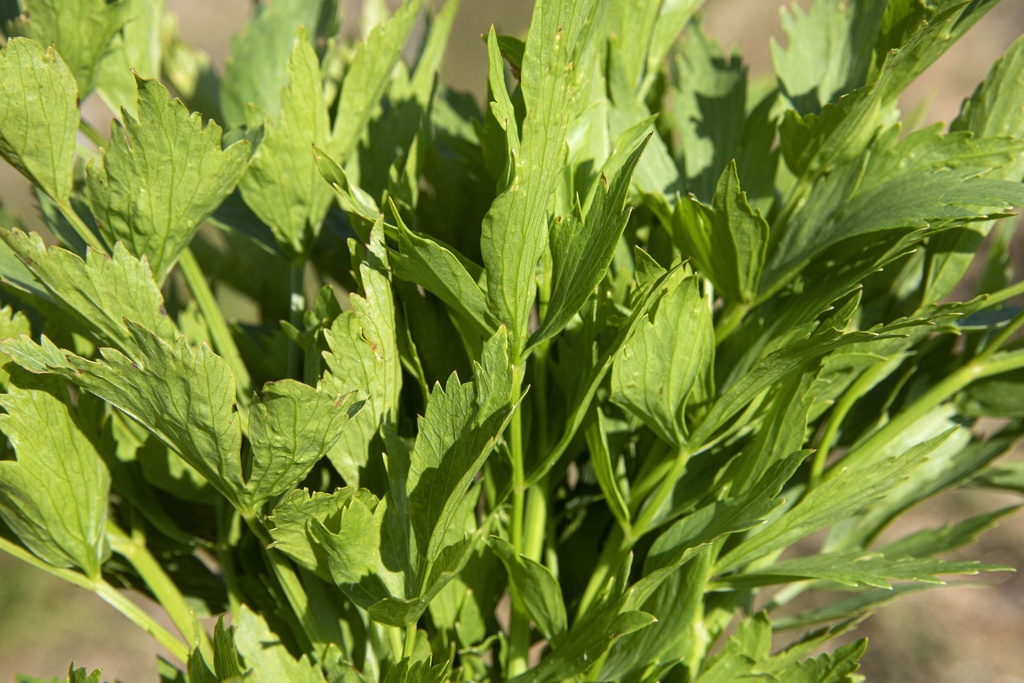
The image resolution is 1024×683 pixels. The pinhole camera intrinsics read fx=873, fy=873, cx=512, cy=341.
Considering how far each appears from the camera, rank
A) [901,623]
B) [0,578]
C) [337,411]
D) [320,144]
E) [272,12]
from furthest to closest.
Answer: [0,578], [901,623], [272,12], [320,144], [337,411]

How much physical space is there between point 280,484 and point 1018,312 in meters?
0.36

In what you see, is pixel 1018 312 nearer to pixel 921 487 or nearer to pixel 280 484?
pixel 921 487

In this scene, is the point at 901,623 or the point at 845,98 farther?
the point at 901,623

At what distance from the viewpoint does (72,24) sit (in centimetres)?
42

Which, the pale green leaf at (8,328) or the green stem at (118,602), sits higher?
the pale green leaf at (8,328)

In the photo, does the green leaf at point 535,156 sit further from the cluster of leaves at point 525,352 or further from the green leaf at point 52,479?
the green leaf at point 52,479

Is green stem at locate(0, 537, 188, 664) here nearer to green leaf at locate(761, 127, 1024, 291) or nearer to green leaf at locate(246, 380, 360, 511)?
green leaf at locate(246, 380, 360, 511)

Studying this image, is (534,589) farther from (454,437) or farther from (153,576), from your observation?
(153,576)

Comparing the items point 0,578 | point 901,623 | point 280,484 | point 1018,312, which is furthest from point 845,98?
point 0,578

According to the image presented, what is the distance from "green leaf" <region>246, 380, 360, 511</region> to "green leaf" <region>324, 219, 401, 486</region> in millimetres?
11

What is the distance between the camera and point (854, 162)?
0.40 meters

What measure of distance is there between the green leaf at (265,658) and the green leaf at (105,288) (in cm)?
13

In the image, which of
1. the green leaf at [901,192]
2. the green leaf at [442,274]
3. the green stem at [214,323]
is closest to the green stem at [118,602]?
the green stem at [214,323]

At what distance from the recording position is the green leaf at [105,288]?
34 centimetres
